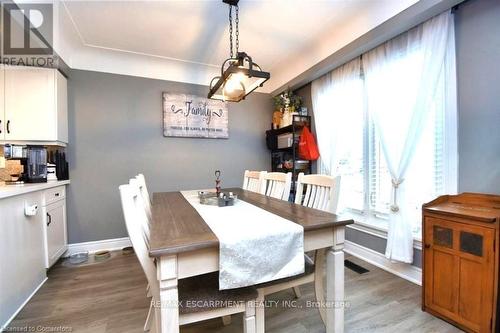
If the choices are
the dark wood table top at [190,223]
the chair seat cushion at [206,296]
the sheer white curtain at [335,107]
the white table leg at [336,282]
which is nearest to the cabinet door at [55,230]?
the dark wood table top at [190,223]

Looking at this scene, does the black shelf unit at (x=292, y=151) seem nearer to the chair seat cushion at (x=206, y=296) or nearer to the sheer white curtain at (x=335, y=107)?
the sheer white curtain at (x=335, y=107)

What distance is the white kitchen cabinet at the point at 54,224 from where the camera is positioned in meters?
2.19

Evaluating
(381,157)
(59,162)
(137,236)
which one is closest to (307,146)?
(381,157)


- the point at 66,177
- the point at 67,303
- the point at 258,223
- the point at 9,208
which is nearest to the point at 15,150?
the point at 66,177

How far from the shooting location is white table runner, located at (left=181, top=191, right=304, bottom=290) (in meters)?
1.02

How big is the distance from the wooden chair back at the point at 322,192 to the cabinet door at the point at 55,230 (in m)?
2.42

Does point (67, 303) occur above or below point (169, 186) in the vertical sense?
below

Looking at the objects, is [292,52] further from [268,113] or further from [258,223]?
[258,223]

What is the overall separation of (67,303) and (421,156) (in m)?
3.27

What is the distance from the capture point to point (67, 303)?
1839mm

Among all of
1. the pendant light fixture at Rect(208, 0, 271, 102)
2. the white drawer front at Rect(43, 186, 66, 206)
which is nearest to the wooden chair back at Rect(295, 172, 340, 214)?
the pendant light fixture at Rect(208, 0, 271, 102)

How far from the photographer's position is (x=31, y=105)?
2.35 m

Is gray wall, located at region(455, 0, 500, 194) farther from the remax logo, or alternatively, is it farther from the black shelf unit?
the remax logo

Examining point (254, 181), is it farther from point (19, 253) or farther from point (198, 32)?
point (19, 253)
